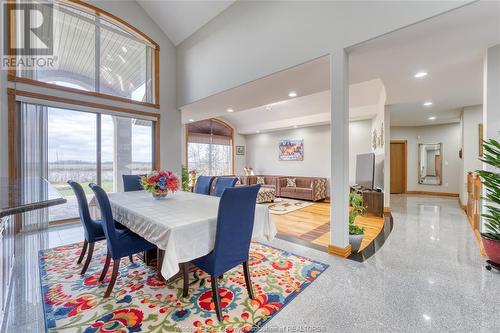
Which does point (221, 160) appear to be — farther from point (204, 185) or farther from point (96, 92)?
point (204, 185)

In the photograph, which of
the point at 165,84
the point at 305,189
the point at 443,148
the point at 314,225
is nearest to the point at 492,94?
the point at 314,225

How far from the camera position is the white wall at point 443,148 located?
7082mm

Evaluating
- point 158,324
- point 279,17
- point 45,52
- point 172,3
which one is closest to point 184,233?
point 158,324

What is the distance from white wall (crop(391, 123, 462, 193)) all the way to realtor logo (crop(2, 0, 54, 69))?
9.95 m

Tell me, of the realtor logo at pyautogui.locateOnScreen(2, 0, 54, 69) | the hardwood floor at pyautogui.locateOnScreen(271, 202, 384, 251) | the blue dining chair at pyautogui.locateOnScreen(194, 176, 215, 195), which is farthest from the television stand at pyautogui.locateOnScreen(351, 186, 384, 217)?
the realtor logo at pyautogui.locateOnScreen(2, 0, 54, 69)

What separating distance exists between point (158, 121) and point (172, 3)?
2459 millimetres

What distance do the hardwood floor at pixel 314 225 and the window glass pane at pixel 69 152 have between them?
3.66m

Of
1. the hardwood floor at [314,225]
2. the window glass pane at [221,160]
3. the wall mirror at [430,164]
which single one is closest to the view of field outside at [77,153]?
the hardwood floor at [314,225]

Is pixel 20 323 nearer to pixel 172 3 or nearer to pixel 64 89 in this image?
pixel 64 89

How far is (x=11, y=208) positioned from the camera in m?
1.00

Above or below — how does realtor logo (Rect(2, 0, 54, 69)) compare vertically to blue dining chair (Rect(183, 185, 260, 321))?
above

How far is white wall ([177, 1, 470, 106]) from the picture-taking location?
2279 mm

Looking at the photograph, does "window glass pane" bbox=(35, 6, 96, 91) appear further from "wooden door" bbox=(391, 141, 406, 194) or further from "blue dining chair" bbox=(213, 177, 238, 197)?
"wooden door" bbox=(391, 141, 406, 194)

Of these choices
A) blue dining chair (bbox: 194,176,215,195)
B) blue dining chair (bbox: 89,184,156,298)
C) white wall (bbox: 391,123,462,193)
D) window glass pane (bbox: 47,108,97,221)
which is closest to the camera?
blue dining chair (bbox: 89,184,156,298)
